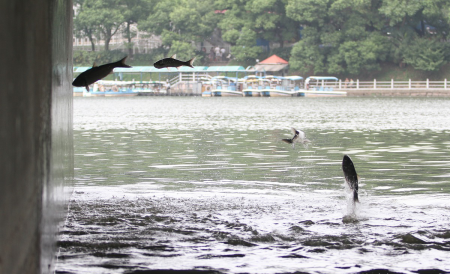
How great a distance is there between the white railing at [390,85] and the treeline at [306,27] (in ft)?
5.56

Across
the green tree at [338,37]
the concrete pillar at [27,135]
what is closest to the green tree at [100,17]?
the green tree at [338,37]

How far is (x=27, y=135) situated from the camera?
3865 millimetres

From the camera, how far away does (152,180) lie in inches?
460

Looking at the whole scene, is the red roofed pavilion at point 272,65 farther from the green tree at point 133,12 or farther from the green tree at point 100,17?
the green tree at point 100,17

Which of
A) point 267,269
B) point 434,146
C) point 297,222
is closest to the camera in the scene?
point 267,269

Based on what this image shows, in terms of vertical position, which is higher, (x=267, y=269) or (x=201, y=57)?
(x=201, y=57)

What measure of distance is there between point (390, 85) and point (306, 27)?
12658 millimetres

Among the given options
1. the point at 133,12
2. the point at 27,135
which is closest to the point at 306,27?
the point at 133,12

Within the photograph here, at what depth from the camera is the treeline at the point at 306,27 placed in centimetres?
7588

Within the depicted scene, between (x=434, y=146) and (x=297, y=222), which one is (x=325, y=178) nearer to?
(x=297, y=222)

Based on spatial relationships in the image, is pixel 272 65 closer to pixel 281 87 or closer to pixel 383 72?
pixel 281 87

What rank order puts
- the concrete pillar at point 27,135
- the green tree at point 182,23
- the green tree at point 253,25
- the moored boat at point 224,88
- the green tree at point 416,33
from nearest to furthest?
the concrete pillar at point 27,135, the green tree at point 416,33, the moored boat at point 224,88, the green tree at point 253,25, the green tree at point 182,23

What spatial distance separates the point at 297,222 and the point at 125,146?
11888 millimetres

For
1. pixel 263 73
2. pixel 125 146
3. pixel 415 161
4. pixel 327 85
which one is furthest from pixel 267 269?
pixel 263 73
